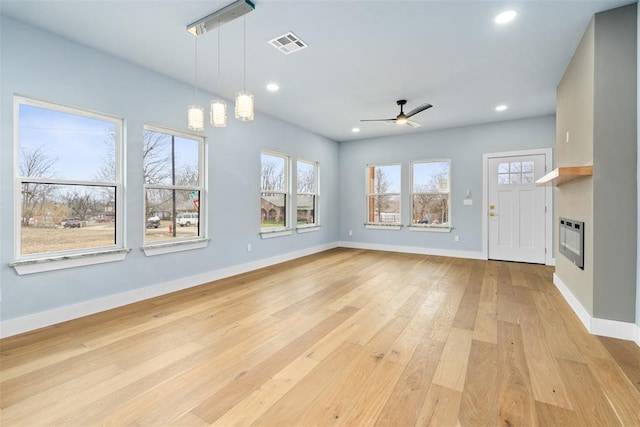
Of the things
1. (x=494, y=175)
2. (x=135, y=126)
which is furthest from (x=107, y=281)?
(x=494, y=175)

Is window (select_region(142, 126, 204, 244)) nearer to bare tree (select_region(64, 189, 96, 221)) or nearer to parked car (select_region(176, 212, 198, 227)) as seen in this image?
parked car (select_region(176, 212, 198, 227))

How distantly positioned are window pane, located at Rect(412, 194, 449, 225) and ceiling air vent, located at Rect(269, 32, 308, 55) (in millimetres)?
4645

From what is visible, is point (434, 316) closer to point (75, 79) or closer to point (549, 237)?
point (549, 237)

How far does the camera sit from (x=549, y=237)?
17.7ft

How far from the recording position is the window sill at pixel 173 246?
3.61 m

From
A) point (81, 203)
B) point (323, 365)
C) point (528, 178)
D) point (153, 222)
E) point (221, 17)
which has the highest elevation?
point (221, 17)

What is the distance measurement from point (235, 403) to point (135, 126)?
3276 millimetres

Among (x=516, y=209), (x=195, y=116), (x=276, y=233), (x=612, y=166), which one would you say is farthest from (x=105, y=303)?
(x=516, y=209)

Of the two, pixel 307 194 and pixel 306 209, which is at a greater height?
pixel 307 194

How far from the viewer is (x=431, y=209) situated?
21.7 ft

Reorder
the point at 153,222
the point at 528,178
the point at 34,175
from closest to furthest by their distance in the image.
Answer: the point at 34,175 → the point at 153,222 → the point at 528,178

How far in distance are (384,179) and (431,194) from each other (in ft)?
3.94

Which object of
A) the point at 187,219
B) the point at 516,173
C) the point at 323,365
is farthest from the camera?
the point at 516,173

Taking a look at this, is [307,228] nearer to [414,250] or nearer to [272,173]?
[272,173]
